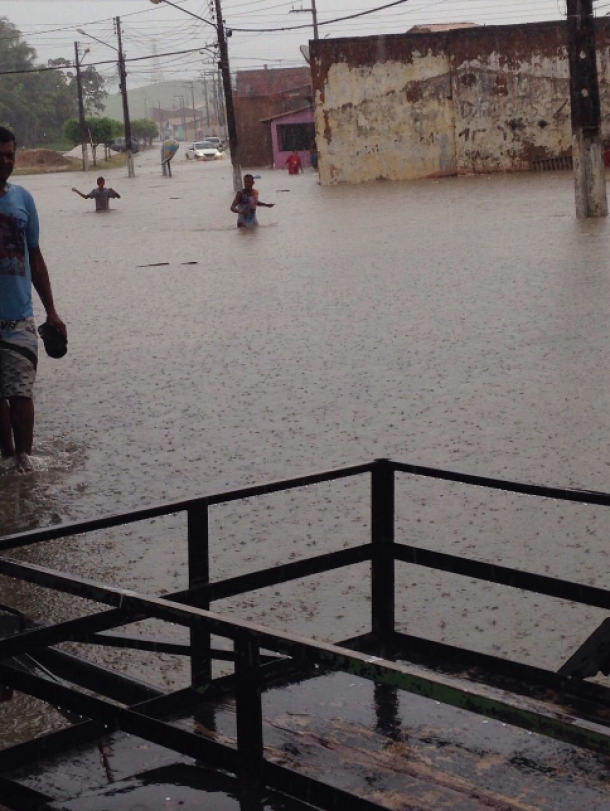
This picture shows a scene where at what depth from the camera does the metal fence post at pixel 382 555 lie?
3592 mm

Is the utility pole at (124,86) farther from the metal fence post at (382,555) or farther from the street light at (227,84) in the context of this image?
the metal fence post at (382,555)

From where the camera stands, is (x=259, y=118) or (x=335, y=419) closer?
(x=335, y=419)

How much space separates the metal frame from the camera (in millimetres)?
2096

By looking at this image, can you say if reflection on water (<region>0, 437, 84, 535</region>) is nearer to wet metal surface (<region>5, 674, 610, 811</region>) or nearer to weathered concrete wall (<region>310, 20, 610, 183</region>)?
wet metal surface (<region>5, 674, 610, 811</region>)

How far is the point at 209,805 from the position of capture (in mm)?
2547

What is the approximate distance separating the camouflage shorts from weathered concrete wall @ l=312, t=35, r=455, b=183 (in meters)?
32.0

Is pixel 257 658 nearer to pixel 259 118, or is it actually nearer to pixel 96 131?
pixel 259 118

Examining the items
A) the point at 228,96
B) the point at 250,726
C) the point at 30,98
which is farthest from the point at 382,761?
the point at 30,98

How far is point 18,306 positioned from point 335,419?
193 cm

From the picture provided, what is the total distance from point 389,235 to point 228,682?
1698 centimetres

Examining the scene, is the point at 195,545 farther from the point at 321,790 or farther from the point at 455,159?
the point at 455,159

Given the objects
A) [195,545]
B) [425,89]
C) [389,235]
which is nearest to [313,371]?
[195,545]

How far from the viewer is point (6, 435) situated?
6789mm

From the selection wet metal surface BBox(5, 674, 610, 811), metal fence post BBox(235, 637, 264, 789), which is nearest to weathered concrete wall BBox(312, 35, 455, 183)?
wet metal surface BBox(5, 674, 610, 811)
